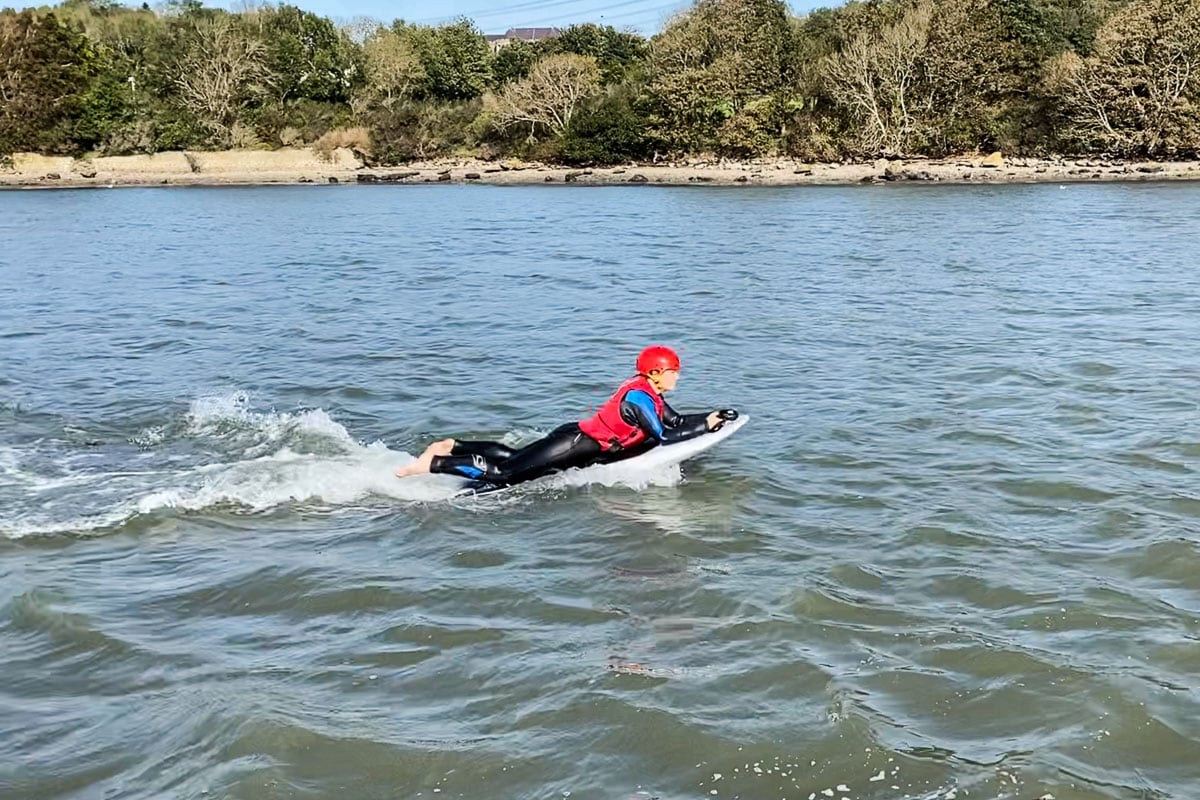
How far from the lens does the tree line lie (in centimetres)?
5822

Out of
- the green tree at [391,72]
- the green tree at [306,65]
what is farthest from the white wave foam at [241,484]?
the green tree at [306,65]

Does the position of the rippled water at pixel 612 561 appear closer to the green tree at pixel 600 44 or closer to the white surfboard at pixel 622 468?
the white surfboard at pixel 622 468

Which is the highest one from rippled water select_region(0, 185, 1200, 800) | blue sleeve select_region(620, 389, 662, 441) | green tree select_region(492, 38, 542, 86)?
green tree select_region(492, 38, 542, 86)

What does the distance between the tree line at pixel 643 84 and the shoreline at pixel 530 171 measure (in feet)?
6.35

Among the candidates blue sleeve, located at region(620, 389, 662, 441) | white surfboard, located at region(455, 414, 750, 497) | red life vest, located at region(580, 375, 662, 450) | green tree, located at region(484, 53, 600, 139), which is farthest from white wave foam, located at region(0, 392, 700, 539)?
green tree, located at region(484, 53, 600, 139)

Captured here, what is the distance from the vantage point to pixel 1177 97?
182ft

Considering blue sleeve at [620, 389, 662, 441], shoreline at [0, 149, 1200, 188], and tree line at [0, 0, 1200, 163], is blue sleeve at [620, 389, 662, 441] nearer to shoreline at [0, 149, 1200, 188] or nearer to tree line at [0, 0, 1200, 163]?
shoreline at [0, 149, 1200, 188]

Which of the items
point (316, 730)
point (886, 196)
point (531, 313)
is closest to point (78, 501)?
point (316, 730)

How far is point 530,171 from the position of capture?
68438 millimetres

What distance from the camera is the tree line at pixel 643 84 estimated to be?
58219 mm

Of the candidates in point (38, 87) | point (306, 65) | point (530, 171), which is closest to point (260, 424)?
point (530, 171)

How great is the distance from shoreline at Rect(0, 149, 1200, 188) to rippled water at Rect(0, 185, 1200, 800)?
35621mm

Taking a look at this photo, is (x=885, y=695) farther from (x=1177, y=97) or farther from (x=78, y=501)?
(x=1177, y=97)

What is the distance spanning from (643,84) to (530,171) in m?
9.75
